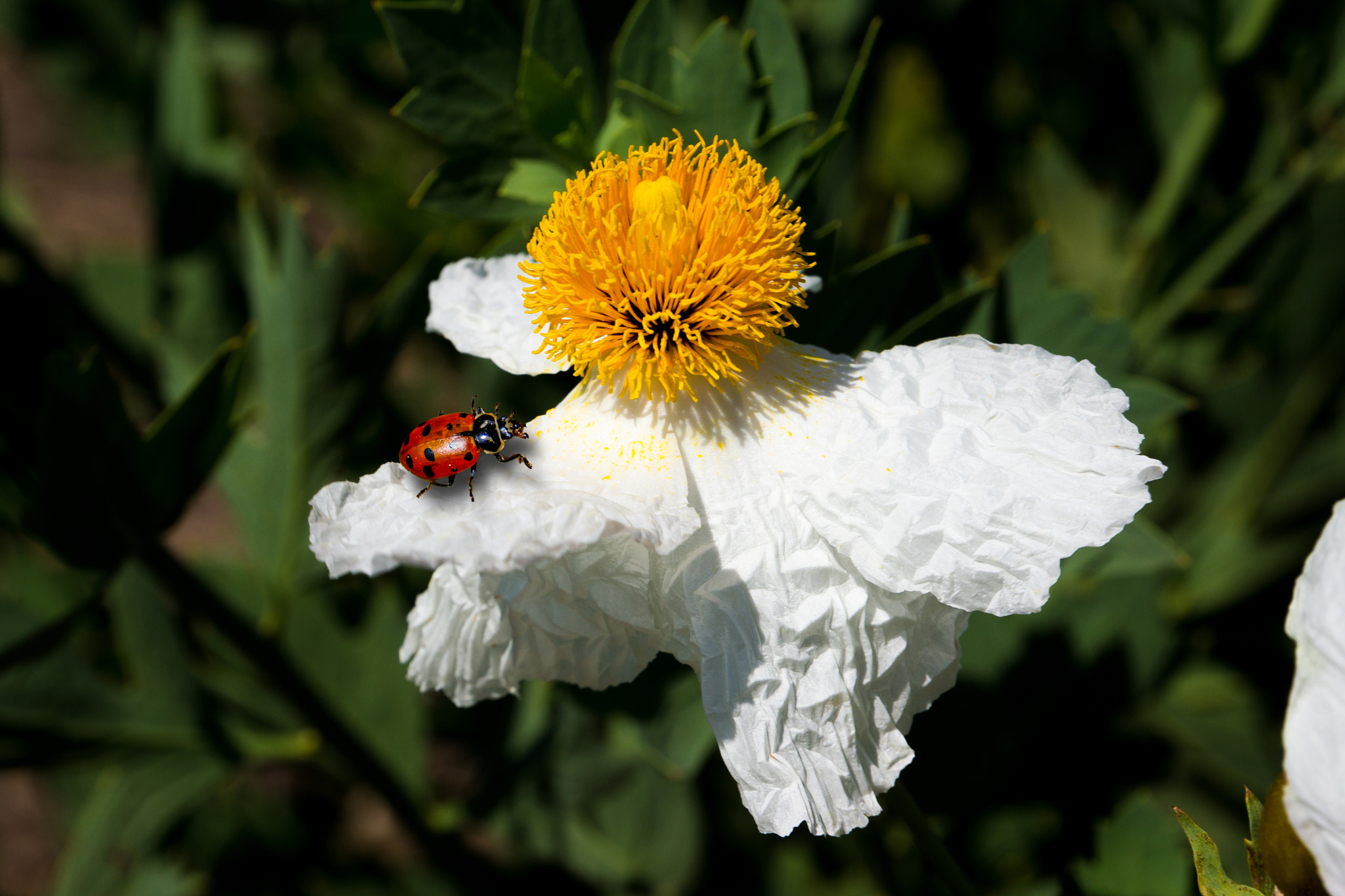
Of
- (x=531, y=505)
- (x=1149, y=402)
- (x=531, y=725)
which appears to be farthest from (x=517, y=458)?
(x=531, y=725)

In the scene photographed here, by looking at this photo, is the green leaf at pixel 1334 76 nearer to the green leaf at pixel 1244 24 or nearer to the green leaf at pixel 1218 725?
the green leaf at pixel 1244 24

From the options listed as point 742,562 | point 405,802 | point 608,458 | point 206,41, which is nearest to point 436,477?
point 608,458

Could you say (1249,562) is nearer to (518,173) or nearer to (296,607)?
(518,173)

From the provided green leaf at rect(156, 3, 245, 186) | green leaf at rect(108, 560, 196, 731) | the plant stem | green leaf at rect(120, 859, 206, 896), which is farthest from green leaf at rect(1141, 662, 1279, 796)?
green leaf at rect(156, 3, 245, 186)

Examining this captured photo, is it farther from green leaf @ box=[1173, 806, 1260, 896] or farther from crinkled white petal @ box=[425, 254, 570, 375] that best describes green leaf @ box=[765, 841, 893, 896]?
crinkled white petal @ box=[425, 254, 570, 375]

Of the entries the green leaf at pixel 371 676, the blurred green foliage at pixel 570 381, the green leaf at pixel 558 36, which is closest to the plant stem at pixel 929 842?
the blurred green foliage at pixel 570 381

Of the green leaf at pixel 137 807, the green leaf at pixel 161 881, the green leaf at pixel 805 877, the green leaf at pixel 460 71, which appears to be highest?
the green leaf at pixel 460 71
